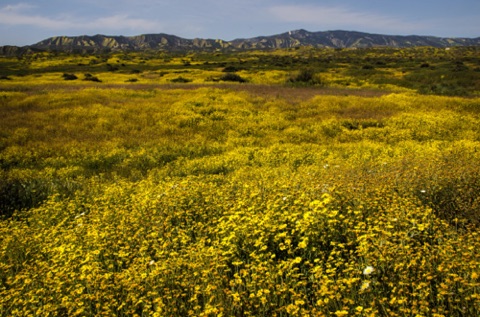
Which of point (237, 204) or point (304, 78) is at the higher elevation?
point (304, 78)

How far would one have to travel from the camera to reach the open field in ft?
13.5

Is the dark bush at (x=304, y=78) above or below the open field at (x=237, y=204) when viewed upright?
above

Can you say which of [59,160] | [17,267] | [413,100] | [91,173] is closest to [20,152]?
[59,160]

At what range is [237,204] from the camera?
6828 mm

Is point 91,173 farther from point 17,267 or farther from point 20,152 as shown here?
point 17,267

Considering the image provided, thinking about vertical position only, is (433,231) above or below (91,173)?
above

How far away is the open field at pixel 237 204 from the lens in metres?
4.11

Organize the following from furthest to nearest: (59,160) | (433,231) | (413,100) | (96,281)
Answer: (413,100), (59,160), (433,231), (96,281)

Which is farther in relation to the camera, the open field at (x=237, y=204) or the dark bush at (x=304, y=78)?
the dark bush at (x=304, y=78)

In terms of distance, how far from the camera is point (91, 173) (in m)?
12.3

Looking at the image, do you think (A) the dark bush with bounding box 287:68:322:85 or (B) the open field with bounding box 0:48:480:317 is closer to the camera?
(B) the open field with bounding box 0:48:480:317

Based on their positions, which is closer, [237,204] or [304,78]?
[237,204]

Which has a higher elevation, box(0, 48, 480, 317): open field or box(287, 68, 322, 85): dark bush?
box(287, 68, 322, 85): dark bush

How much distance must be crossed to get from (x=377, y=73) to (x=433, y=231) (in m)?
47.6
